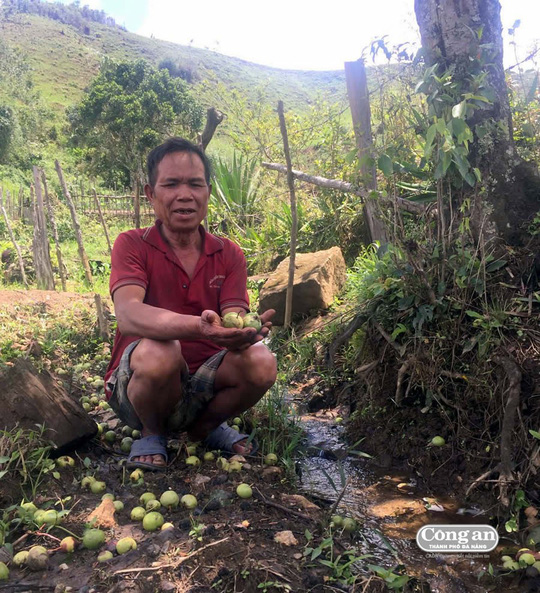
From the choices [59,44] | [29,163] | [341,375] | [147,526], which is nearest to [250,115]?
[341,375]

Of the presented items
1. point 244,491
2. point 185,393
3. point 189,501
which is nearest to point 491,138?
point 185,393

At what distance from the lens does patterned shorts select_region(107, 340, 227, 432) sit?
9.04 feet

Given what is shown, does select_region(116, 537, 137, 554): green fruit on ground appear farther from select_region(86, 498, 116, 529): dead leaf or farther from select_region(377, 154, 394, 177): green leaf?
select_region(377, 154, 394, 177): green leaf

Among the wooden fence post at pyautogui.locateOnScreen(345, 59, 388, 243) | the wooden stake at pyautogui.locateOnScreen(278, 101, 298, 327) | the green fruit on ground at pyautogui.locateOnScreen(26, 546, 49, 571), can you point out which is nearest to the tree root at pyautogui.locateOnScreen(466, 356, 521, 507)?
the green fruit on ground at pyautogui.locateOnScreen(26, 546, 49, 571)

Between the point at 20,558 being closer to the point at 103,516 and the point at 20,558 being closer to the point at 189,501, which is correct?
the point at 103,516

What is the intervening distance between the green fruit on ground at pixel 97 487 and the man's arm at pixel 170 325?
72cm

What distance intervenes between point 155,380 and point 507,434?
5.53 feet

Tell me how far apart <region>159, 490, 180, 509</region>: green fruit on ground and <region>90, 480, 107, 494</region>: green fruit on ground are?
0.35 metres

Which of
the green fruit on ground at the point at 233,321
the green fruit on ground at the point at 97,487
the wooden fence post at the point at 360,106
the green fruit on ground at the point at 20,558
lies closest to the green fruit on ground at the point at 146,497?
the green fruit on ground at the point at 97,487

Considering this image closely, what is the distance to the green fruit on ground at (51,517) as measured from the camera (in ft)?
6.94

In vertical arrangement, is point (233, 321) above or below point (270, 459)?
above

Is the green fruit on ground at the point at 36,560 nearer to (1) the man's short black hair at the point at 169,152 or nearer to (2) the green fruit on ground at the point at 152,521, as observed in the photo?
(2) the green fruit on ground at the point at 152,521

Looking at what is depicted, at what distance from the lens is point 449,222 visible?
3195mm

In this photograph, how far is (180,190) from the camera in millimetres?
2727
